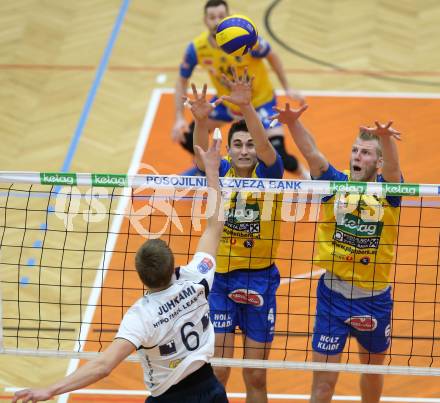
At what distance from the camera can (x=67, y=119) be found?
12930 mm

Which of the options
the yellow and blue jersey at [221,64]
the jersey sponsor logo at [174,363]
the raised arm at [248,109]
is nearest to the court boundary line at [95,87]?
the yellow and blue jersey at [221,64]

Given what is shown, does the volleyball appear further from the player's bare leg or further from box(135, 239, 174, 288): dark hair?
box(135, 239, 174, 288): dark hair

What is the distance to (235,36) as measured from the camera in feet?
28.0

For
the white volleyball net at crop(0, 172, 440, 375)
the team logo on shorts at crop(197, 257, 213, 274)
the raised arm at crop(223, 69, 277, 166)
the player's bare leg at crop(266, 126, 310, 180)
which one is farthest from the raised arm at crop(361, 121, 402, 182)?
the player's bare leg at crop(266, 126, 310, 180)

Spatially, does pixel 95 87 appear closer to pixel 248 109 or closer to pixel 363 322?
pixel 248 109

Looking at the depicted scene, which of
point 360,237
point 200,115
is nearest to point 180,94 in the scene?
point 200,115

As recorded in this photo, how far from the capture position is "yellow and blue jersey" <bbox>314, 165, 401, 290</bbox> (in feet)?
23.3

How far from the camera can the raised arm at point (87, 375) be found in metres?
5.28

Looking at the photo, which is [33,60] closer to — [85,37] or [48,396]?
[85,37]

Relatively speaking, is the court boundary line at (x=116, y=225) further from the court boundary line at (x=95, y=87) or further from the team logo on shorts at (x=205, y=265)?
the team logo on shorts at (x=205, y=265)

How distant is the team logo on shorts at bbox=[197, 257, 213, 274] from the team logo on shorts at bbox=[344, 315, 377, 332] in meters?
1.49

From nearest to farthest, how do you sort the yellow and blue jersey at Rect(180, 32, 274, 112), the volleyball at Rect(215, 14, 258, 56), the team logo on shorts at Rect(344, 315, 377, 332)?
the team logo on shorts at Rect(344, 315, 377, 332) → the volleyball at Rect(215, 14, 258, 56) → the yellow and blue jersey at Rect(180, 32, 274, 112)

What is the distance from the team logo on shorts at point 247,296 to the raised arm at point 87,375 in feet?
6.13

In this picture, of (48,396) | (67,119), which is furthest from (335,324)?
(67,119)
